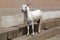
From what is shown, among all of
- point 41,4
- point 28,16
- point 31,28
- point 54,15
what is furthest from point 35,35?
point 54,15

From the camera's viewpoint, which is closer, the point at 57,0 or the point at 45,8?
the point at 45,8

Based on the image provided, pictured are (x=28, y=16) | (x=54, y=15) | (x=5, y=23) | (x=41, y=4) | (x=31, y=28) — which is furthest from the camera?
(x=54, y=15)

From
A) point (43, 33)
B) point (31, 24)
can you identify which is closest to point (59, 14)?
point (43, 33)

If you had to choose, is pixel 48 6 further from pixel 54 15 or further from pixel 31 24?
pixel 31 24

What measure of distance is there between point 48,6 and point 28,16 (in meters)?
1.84

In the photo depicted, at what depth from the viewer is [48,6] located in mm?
4766

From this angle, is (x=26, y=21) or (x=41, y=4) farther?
(x=41, y=4)

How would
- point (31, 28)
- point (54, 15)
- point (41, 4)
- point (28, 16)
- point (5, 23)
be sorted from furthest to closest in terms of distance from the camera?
point (54, 15)
point (41, 4)
point (5, 23)
point (31, 28)
point (28, 16)

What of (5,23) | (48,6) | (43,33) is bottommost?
(43,33)

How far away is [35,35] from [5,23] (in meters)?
0.78

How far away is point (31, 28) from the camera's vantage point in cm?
335

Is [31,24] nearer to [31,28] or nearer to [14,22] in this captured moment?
→ [31,28]

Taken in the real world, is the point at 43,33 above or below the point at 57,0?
below

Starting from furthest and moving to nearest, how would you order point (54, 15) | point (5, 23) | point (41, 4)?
1. point (54, 15)
2. point (41, 4)
3. point (5, 23)
